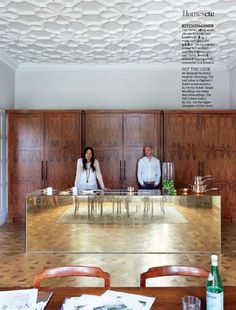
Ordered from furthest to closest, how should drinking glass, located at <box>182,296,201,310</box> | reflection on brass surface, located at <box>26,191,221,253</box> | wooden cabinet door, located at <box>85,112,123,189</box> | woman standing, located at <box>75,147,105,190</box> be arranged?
1. wooden cabinet door, located at <box>85,112,123,189</box>
2. woman standing, located at <box>75,147,105,190</box>
3. reflection on brass surface, located at <box>26,191,221,253</box>
4. drinking glass, located at <box>182,296,201,310</box>

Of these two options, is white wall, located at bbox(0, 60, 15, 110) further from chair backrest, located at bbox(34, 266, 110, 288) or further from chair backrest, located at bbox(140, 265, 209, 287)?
chair backrest, located at bbox(140, 265, 209, 287)

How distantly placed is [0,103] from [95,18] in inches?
111

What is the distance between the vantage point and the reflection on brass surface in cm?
436

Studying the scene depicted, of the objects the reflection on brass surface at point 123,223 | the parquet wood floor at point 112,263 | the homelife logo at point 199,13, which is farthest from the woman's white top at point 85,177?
the homelife logo at point 199,13

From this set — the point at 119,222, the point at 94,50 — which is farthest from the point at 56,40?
the point at 119,222

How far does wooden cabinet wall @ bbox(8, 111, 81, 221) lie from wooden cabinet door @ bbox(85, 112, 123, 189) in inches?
10.0

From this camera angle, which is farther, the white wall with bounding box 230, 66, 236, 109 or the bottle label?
the white wall with bounding box 230, 66, 236, 109

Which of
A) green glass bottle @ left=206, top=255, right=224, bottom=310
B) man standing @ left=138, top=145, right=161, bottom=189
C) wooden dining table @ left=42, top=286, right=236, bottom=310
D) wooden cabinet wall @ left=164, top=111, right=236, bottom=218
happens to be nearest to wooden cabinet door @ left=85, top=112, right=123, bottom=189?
man standing @ left=138, top=145, right=161, bottom=189

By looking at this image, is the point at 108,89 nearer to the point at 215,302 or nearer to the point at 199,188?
the point at 199,188

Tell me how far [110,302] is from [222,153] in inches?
225

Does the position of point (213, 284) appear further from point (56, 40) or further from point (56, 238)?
point (56, 40)

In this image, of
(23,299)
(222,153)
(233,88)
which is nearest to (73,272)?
(23,299)

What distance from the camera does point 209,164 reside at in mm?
6633

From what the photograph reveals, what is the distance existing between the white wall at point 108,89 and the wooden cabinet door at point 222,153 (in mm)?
835
